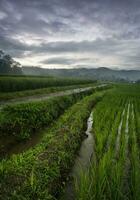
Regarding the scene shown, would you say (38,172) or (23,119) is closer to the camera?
(38,172)

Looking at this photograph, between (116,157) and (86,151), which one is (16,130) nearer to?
(86,151)

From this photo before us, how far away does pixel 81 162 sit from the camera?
290 inches

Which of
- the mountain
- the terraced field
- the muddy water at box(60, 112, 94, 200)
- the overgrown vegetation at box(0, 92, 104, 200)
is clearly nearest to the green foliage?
the terraced field

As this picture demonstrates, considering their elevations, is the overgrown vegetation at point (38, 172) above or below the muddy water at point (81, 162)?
above

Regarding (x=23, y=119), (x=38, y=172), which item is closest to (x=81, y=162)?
(x=38, y=172)

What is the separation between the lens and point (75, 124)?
1077cm

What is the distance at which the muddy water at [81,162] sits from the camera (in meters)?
5.51

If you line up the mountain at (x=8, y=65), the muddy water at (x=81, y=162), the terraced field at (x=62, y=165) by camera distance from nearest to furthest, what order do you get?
1. the terraced field at (x=62, y=165)
2. the muddy water at (x=81, y=162)
3. the mountain at (x=8, y=65)

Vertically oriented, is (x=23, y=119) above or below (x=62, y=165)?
above

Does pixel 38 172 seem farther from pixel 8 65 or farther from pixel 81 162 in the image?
pixel 8 65

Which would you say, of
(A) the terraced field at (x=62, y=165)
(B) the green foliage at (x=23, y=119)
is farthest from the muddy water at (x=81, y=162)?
(B) the green foliage at (x=23, y=119)

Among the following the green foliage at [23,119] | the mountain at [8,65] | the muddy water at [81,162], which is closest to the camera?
the muddy water at [81,162]

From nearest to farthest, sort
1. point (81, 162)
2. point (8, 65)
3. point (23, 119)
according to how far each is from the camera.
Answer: point (81, 162) → point (23, 119) → point (8, 65)

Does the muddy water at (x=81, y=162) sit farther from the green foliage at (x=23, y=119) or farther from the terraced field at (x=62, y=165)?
the green foliage at (x=23, y=119)
